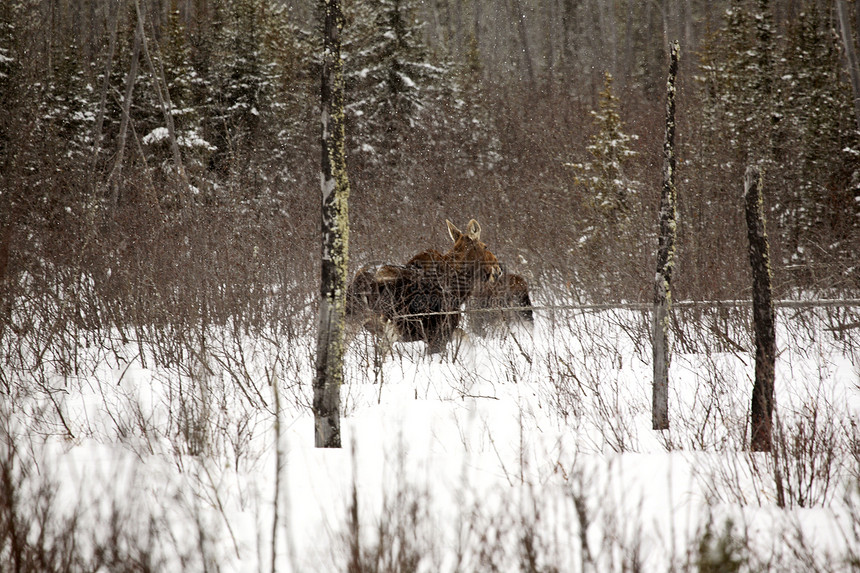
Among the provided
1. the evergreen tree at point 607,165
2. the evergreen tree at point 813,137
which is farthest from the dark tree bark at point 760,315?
the evergreen tree at point 813,137

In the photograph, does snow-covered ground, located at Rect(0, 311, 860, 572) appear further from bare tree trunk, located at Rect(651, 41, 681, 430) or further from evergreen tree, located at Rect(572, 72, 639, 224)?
evergreen tree, located at Rect(572, 72, 639, 224)

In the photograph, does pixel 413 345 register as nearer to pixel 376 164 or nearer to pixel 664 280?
pixel 664 280

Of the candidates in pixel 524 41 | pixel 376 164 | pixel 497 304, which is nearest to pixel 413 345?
pixel 497 304

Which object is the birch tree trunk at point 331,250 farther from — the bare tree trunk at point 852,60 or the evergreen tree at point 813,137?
the evergreen tree at point 813,137

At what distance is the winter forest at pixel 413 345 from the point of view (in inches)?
107

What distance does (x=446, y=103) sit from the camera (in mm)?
25844

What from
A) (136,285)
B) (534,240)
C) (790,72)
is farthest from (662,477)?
(790,72)

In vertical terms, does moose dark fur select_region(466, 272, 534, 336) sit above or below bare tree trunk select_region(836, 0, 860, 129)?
below

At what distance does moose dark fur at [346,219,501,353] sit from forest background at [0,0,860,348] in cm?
148

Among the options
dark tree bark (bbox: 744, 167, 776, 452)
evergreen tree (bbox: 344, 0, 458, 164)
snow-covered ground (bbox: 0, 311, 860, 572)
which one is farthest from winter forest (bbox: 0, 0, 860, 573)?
dark tree bark (bbox: 744, 167, 776, 452)

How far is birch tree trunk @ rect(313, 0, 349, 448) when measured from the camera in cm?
418

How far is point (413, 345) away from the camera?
8.42m

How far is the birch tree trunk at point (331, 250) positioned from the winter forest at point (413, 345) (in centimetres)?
41

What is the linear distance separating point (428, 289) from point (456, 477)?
15.3 ft
